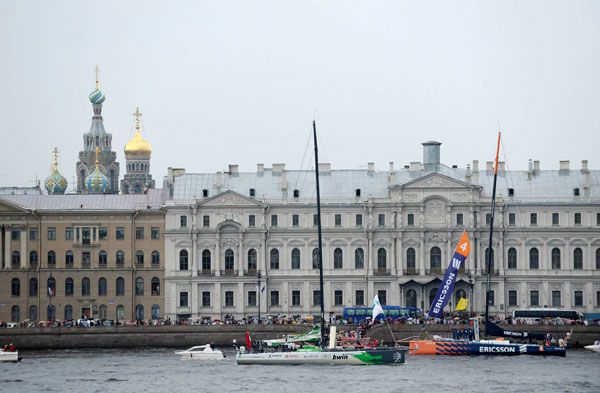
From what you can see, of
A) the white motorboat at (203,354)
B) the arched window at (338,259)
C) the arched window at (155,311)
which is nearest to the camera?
the white motorboat at (203,354)

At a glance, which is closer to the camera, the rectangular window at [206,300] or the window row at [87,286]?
the rectangular window at [206,300]

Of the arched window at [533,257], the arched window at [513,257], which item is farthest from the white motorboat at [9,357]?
the arched window at [533,257]

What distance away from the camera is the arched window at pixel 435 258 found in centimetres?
11888

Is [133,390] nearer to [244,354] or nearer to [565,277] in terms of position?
[244,354]

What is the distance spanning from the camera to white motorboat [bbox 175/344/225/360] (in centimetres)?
9850

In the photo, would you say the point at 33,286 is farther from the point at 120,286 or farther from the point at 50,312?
the point at 120,286

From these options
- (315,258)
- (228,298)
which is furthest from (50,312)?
(315,258)

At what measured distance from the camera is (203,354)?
9869cm

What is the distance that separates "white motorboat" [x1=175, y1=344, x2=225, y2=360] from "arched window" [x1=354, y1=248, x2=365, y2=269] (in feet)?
72.1

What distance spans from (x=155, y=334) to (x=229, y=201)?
16.0 m

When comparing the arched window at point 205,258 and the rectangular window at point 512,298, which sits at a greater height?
the arched window at point 205,258

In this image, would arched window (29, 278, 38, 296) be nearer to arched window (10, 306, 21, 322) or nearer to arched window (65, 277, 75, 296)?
arched window (10, 306, 21, 322)

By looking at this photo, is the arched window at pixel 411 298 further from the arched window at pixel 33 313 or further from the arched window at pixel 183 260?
the arched window at pixel 33 313

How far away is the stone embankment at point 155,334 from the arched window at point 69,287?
563 inches
